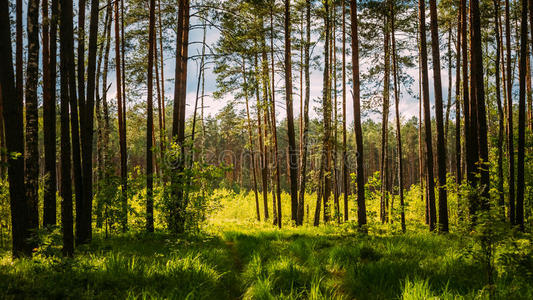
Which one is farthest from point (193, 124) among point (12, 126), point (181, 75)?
point (12, 126)

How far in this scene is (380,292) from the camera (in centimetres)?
379

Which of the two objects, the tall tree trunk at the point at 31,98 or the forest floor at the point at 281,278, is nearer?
the forest floor at the point at 281,278

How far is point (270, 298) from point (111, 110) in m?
17.7

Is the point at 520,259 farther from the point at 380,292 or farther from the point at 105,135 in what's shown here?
the point at 105,135

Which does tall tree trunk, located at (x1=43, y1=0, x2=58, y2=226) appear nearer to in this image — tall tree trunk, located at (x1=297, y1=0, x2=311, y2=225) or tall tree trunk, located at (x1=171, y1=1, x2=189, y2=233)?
tall tree trunk, located at (x1=171, y1=1, x2=189, y2=233)

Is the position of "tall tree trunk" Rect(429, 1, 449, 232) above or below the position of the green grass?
above

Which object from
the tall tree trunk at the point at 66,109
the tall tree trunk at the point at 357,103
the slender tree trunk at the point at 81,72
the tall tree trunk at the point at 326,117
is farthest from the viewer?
the tall tree trunk at the point at 326,117

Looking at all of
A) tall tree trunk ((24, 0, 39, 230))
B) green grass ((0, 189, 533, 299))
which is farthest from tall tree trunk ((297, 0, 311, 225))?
tall tree trunk ((24, 0, 39, 230))

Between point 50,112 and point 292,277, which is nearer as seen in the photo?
point 292,277

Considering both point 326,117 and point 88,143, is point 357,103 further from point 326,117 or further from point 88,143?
point 88,143

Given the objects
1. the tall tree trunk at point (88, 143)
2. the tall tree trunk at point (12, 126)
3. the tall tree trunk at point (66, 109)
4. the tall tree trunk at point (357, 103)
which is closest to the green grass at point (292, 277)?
the tall tree trunk at point (66, 109)

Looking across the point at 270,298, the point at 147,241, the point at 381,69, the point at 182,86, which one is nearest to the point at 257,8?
the point at 182,86

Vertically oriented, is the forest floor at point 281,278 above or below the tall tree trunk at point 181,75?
below

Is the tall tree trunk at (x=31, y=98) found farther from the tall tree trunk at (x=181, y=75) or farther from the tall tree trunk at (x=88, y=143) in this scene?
the tall tree trunk at (x=181, y=75)
